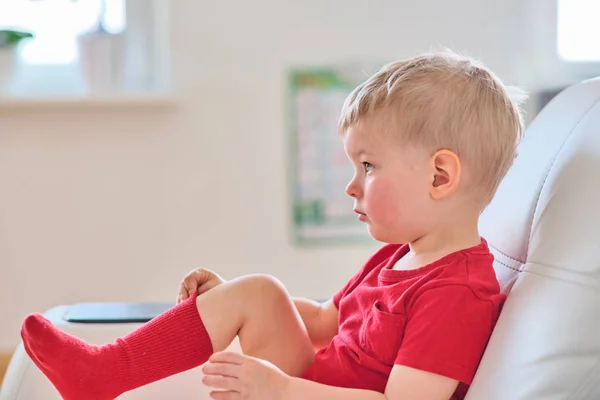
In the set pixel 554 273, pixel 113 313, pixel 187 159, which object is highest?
pixel 187 159

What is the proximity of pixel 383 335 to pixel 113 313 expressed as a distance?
0.54 m

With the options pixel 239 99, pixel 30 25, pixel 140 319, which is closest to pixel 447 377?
pixel 140 319

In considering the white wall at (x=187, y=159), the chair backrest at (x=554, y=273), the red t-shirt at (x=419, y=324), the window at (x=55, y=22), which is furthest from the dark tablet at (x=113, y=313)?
the window at (x=55, y=22)

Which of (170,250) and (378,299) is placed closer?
(378,299)

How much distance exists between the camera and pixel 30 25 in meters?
2.15

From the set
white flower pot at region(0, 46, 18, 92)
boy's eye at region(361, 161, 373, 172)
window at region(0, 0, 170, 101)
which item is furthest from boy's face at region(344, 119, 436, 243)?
white flower pot at region(0, 46, 18, 92)

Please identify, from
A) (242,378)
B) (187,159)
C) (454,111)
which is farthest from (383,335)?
(187,159)

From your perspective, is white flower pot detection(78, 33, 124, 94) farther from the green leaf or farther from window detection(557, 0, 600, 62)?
window detection(557, 0, 600, 62)

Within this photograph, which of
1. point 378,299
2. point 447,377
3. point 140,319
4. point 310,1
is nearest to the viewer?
point 447,377

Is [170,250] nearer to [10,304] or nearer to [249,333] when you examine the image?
[10,304]

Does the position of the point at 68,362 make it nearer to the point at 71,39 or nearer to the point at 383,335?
the point at 383,335

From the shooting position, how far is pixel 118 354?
1.01 m

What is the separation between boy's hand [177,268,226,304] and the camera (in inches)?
44.1

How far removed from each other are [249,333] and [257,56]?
117cm
